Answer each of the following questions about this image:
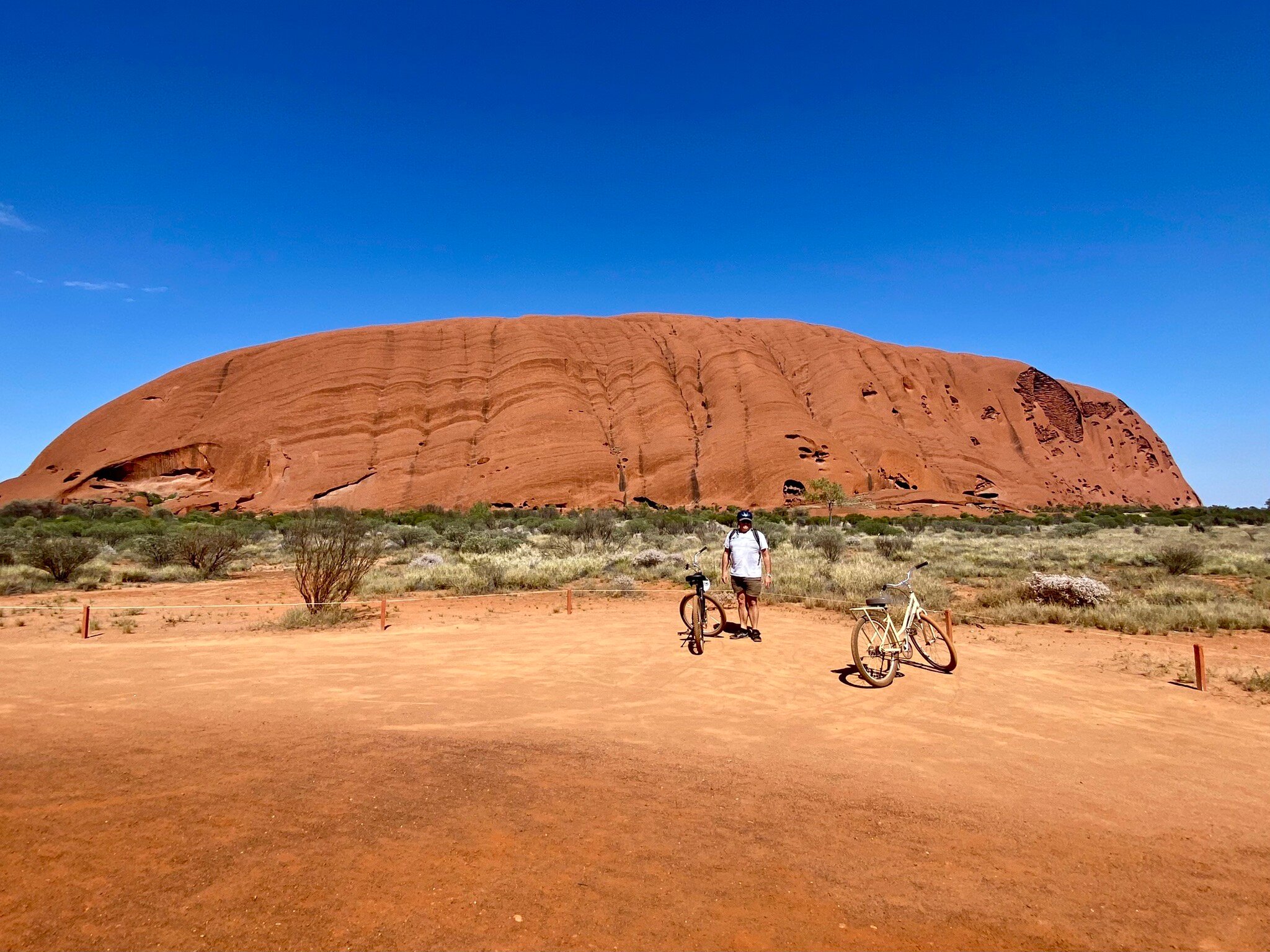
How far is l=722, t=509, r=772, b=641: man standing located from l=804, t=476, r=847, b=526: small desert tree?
45.0m

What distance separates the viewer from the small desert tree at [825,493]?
54.5m

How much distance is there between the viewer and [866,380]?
72.3 meters

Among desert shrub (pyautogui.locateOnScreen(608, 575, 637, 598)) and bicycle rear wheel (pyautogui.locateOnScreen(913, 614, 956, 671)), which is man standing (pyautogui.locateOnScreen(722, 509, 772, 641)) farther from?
desert shrub (pyautogui.locateOnScreen(608, 575, 637, 598))

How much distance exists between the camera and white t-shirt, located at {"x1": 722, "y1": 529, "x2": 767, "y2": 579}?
31.8 feet

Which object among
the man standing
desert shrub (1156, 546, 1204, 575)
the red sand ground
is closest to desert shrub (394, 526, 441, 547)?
the red sand ground

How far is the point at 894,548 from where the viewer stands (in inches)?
931

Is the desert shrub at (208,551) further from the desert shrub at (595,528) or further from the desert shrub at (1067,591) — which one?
the desert shrub at (1067,591)

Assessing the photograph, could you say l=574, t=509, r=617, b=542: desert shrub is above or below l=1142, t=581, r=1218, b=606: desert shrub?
above

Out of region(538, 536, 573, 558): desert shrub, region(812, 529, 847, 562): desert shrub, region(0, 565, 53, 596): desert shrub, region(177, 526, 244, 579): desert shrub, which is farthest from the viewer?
region(538, 536, 573, 558): desert shrub

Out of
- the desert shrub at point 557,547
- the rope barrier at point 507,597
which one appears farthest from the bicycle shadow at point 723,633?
the desert shrub at point 557,547

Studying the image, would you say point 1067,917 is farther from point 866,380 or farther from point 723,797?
point 866,380

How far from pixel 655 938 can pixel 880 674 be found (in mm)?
5491

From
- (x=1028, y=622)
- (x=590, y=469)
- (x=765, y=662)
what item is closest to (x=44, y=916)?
(x=765, y=662)

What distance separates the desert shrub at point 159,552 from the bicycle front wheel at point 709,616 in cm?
1878
